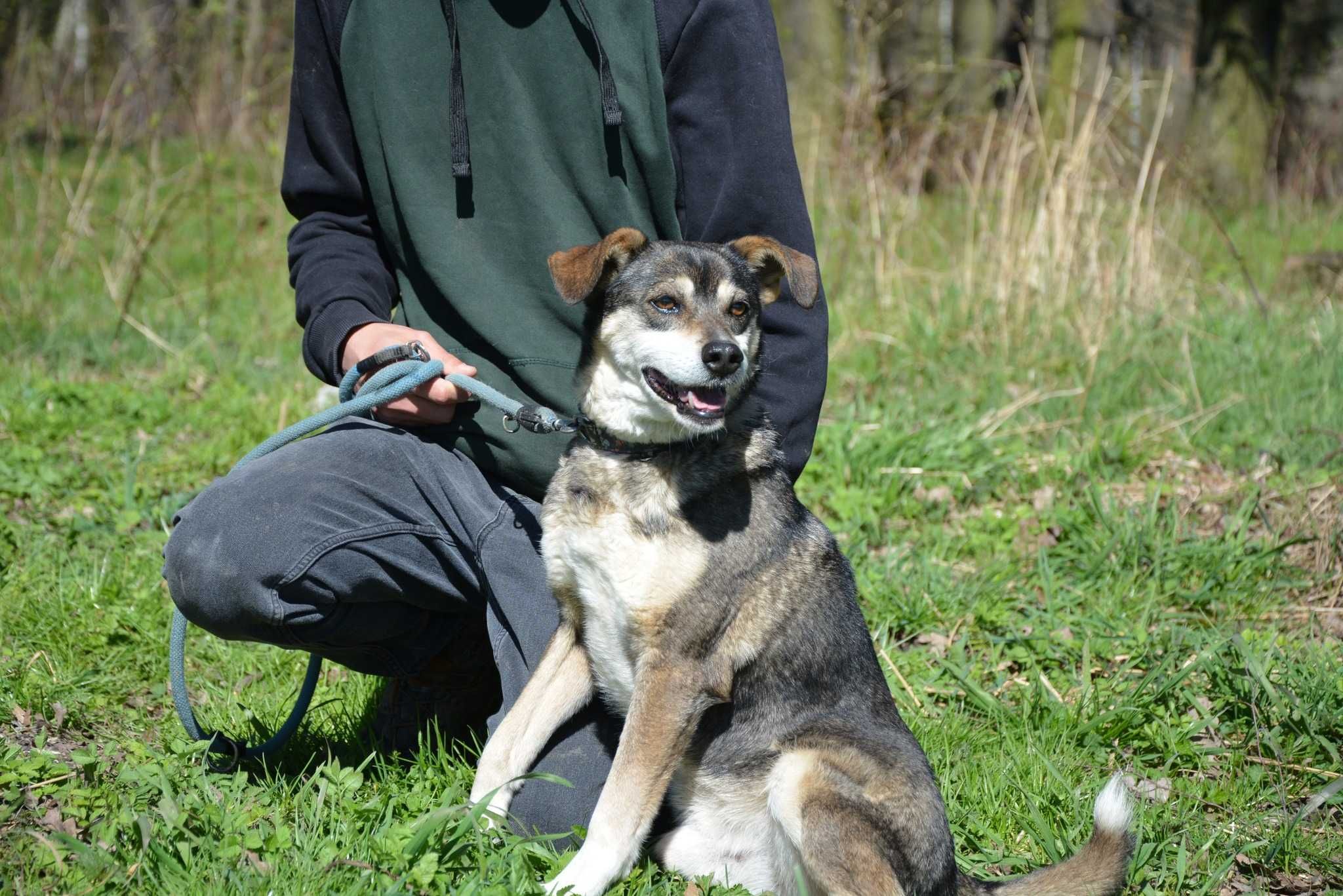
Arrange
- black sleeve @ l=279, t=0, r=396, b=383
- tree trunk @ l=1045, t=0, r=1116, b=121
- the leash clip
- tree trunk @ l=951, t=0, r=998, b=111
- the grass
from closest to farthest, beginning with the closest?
1. the grass
2. the leash clip
3. black sleeve @ l=279, t=0, r=396, b=383
4. tree trunk @ l=1045, t=0, r=1116, b=121
5. tree trunk @ l=951, t=0, r=998, b=111

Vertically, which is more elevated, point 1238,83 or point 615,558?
point 1238,83

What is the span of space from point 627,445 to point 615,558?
296mm

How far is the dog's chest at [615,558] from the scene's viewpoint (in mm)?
2371

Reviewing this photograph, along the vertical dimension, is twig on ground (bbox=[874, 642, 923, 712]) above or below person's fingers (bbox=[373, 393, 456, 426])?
below

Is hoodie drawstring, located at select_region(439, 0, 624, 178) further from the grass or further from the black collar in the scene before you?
the grass

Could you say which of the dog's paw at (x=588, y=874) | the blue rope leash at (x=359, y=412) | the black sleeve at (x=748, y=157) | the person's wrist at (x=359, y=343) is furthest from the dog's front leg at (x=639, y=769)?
the person's wrist at (x=359, y=343)

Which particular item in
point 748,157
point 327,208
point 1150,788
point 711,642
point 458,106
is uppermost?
point 458,106

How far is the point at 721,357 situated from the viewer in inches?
94.7

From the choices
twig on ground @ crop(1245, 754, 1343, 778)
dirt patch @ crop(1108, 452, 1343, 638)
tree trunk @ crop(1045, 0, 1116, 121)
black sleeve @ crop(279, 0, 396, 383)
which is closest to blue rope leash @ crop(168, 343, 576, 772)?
black sleeve @ crop(279, 0, 396, 383)

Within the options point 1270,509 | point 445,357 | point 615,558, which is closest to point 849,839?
point 615,558

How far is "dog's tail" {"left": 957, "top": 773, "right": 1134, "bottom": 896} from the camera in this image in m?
2.31

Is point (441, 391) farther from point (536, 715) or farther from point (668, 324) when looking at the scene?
point (536, 715)

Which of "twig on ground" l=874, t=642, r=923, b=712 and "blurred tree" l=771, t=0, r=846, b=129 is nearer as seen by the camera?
"twig on ground" l=874, t=642, r=923, b=712

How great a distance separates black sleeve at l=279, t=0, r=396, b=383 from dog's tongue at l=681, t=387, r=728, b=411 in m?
0.94
